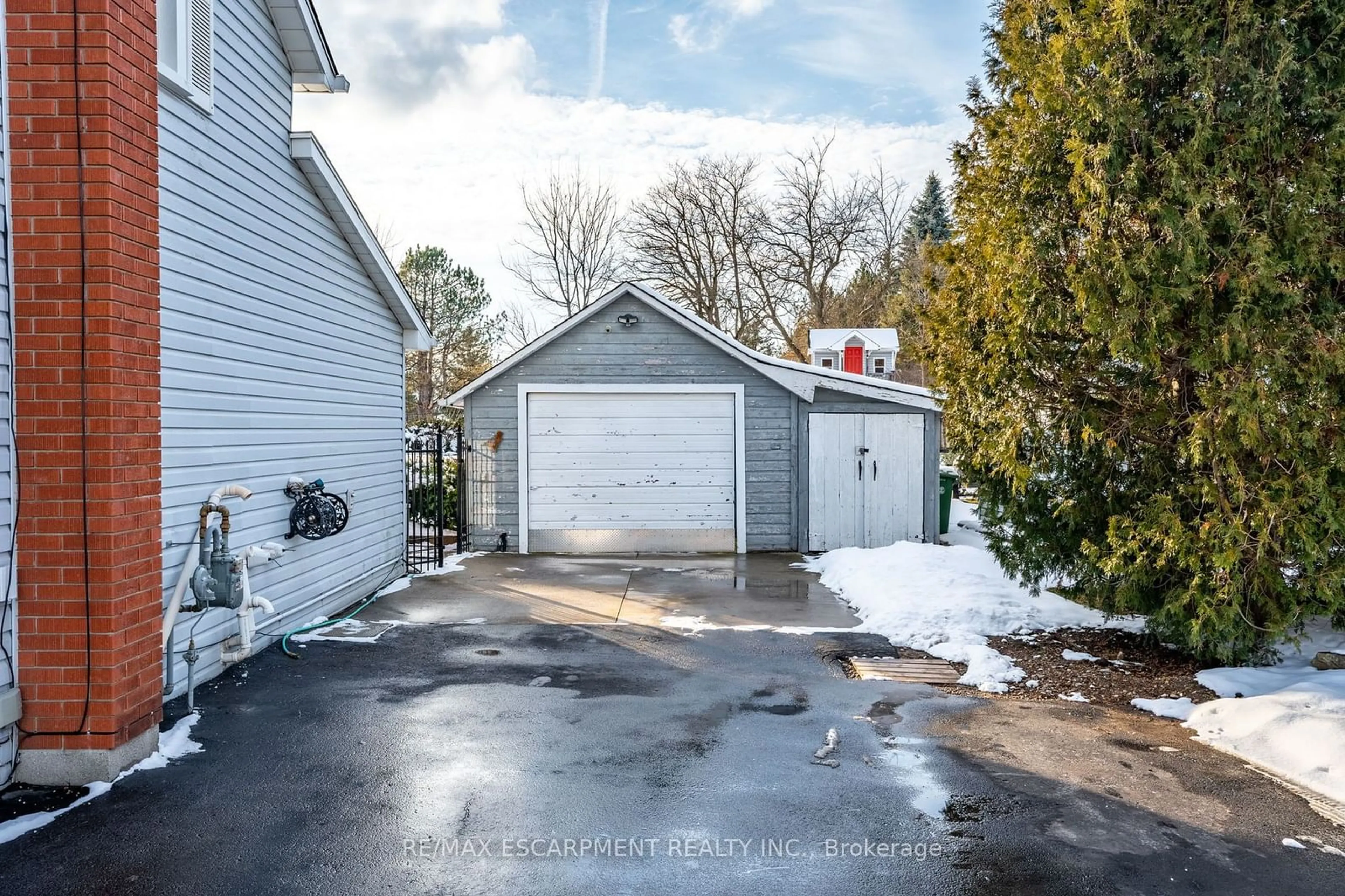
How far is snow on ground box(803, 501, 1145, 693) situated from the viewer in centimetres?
611

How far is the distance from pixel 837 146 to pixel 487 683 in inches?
997

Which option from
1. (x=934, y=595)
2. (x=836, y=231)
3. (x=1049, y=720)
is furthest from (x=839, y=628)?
(x=836, y=231)

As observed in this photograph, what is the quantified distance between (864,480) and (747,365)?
231cm

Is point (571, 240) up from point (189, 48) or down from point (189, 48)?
up

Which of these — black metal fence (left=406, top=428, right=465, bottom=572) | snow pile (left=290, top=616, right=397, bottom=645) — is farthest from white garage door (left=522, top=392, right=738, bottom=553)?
snow pile (left=290, top=616, right=397, bottom=645)

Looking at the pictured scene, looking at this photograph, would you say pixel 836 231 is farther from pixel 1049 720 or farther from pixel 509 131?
pixel 1049 720

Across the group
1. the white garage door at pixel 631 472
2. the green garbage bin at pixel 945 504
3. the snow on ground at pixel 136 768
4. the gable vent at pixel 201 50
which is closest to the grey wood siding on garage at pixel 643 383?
the white garage door at pixel 631 472

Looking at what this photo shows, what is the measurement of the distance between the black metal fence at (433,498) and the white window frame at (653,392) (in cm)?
82

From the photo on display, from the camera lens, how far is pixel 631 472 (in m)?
11.8

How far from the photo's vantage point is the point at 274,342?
6.45 m

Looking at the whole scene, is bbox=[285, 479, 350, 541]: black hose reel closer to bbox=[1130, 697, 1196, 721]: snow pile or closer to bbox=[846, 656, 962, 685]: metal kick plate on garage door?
bbox=[846, 656, 962, 685]: metal kick plate on garage door

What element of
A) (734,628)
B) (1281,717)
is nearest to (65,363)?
(734,628)

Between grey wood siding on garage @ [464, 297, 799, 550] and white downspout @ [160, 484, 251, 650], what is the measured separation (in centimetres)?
596

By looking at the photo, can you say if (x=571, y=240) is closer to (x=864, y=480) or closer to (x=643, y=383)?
(x=643, y=383)
